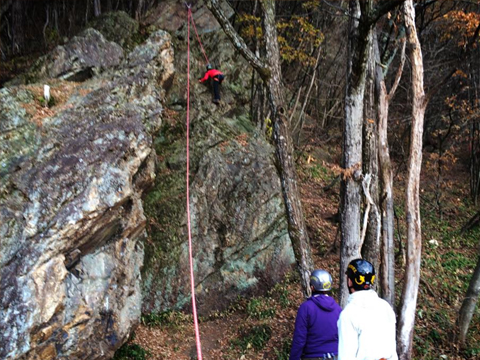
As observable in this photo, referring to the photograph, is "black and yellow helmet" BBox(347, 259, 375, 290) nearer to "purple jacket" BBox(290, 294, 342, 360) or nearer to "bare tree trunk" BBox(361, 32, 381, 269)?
"purple jacket" BBox(290, 294, 342, 360)

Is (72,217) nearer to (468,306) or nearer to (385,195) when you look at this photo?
(385,195)

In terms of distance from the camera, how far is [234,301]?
927 centimetres

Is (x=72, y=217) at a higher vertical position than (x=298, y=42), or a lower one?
lower

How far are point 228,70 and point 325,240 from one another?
6.55 metres

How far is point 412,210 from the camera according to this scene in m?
7.05

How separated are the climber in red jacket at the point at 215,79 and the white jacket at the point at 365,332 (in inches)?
388

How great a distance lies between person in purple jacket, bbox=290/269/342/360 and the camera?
3.71 meters

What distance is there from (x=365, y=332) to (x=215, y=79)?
10.00 meters

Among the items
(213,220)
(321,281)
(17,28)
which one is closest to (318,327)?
(321,281)

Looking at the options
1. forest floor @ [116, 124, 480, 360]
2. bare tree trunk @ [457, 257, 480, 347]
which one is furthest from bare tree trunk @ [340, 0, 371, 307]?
bare tree trunk @ [457, 257, 480, 347]

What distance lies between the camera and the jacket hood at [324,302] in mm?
3717

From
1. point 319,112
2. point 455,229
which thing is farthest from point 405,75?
point 455,229

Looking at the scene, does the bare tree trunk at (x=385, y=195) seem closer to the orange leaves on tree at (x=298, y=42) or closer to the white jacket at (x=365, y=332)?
the white jacket at (x=365, y=332)

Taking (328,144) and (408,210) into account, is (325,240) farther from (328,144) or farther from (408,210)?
(328,144)
